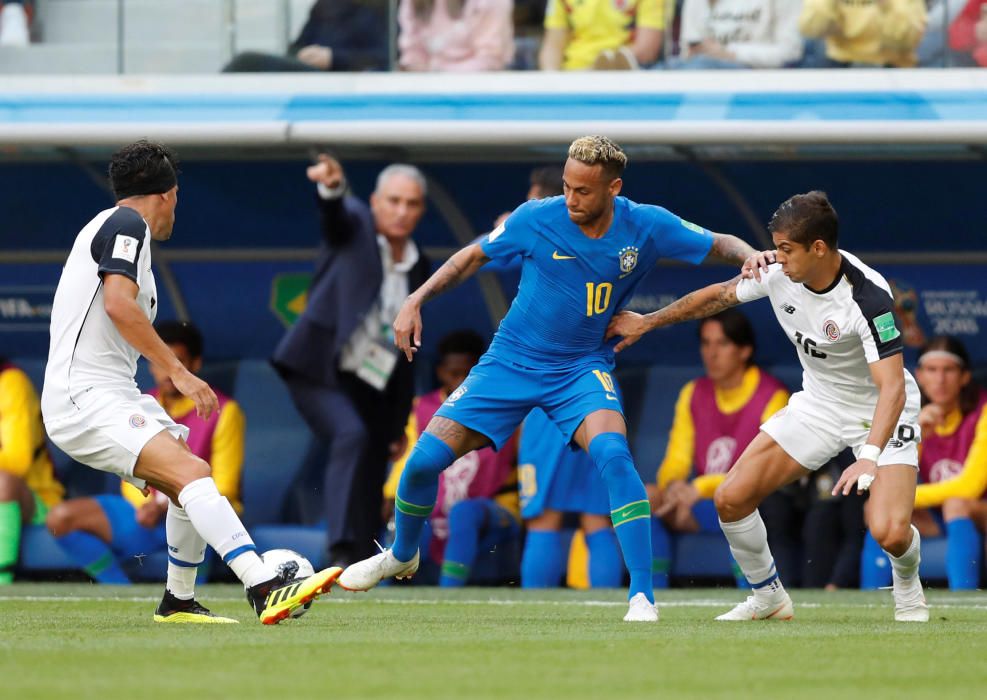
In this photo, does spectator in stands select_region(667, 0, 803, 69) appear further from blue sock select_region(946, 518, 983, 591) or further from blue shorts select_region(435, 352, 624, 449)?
blue shorts select_region(435, 352, 624, 449)

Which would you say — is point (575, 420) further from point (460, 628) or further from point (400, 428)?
point (400, 428)

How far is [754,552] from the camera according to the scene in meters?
7.41

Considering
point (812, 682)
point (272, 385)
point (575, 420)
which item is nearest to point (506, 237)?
point (575, 420)

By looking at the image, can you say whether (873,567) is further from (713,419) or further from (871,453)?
(871,453)

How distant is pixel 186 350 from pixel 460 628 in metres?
Answer: 4.50

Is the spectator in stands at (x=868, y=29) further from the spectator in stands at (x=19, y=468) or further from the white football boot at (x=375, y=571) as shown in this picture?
the spectator in stands at (x=19, y=468)

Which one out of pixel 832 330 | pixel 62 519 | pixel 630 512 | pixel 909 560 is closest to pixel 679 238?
pixel 832 330

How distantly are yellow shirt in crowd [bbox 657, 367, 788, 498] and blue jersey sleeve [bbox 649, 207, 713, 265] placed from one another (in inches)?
127

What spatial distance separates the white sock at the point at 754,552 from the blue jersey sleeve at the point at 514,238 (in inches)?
52.4

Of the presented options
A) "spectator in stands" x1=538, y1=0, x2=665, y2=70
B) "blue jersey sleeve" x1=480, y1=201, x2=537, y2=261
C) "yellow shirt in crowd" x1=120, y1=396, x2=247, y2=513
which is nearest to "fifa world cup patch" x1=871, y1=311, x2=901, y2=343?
"blue jersey sleeve" x1=480, y1=201, x2=537, y2=261

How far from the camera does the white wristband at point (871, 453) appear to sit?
22.0 ft

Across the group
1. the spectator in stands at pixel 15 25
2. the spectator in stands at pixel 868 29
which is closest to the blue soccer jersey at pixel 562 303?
the spectator in stands at pixel 868 29

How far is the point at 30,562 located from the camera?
11188mm

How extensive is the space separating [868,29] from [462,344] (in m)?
2.85
